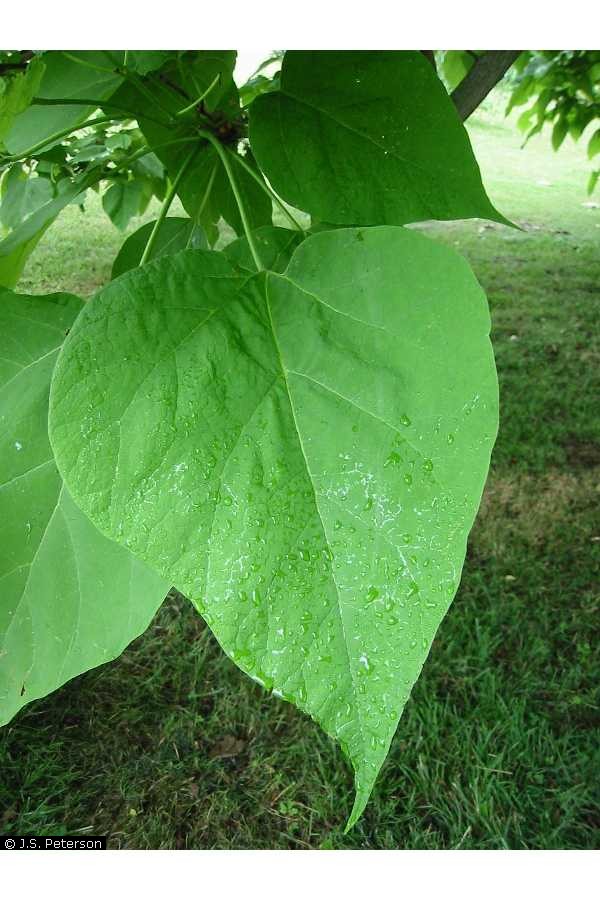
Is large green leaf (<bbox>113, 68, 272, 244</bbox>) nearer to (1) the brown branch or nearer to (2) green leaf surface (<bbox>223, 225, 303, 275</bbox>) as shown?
(2) green leaf surface (<bbox>223, 225, 303, 275</bbox>)

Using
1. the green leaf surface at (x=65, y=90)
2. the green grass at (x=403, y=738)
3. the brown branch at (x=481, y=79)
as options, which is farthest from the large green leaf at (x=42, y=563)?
the green grass at (x=403, y=738)

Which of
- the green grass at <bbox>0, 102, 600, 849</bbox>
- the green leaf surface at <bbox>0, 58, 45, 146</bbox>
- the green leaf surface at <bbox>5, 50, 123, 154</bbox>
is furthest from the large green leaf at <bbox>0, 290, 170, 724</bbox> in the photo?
the green grass at <bbox>0, 102, 600, 849</bbox>

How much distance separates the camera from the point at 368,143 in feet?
1.85

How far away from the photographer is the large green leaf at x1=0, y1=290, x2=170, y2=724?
46 centimetres

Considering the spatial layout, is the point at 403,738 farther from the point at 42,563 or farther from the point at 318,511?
the point at 318,511

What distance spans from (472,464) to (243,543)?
4.1 inches

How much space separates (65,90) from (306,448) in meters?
0.48

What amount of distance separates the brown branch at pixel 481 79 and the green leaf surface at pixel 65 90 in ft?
1.39

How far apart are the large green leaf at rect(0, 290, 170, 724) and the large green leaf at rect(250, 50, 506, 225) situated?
20cm

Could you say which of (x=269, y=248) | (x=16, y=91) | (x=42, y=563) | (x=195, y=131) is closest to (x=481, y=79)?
(x=195, y=131)

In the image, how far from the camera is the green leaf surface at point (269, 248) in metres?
0.51

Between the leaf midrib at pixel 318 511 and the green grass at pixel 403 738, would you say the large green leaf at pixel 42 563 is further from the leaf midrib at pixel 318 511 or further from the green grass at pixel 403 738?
the green grass at pixel 403 738

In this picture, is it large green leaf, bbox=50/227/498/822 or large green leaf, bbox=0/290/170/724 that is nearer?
large green leaf, bbox=50/227/498/822

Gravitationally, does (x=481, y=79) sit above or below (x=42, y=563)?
above
